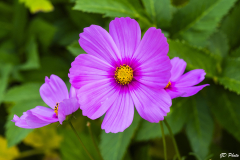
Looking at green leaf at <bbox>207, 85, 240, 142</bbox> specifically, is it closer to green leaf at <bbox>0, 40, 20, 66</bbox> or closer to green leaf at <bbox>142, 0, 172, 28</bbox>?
green leaf at <bbox>142, 0, 172, 28</bbox>

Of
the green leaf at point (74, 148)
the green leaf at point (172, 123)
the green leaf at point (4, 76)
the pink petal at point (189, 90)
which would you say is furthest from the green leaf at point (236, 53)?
the green leaf at point (4, 76)

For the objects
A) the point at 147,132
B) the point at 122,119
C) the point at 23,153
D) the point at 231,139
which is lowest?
the point at 23,153

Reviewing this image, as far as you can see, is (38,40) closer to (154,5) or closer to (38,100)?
(38,100)

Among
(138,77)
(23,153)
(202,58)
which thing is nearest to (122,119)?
(138,77)

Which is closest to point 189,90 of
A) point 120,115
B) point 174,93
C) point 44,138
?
point 174,93

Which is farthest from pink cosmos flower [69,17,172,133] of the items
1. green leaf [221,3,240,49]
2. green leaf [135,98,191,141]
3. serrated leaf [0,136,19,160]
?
serrated leaf [0,136,19,160]

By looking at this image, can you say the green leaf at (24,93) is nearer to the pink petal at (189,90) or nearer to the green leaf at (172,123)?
the green leaf at (172,123)

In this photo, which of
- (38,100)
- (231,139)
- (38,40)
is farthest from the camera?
(38,40)
